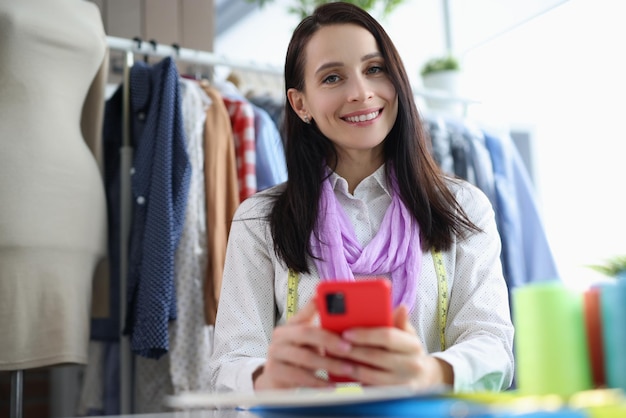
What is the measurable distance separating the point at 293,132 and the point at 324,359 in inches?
31.8

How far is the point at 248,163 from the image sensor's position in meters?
2.06

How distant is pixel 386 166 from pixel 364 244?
0.18 meters

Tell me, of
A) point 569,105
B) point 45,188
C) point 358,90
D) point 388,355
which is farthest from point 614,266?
point 569,105

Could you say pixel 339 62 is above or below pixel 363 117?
above

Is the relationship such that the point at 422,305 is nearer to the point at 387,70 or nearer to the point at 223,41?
the point at 387,70

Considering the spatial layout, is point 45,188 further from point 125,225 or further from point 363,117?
point 363,117

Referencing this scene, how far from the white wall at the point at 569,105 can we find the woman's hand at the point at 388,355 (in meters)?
1.83

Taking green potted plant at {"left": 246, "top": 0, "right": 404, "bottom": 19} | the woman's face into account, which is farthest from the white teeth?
green potted plant at {"left": 246, "top": 0, "right": 404, "bottom": 19}

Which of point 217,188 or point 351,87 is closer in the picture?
point 351,87

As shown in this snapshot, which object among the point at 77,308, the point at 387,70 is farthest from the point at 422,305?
the point at 77,308

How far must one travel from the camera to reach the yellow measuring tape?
4.06 feet

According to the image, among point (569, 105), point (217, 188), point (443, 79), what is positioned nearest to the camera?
point (217, 188)

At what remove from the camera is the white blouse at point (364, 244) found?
1090 millimetres

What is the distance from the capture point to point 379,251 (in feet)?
4.09
